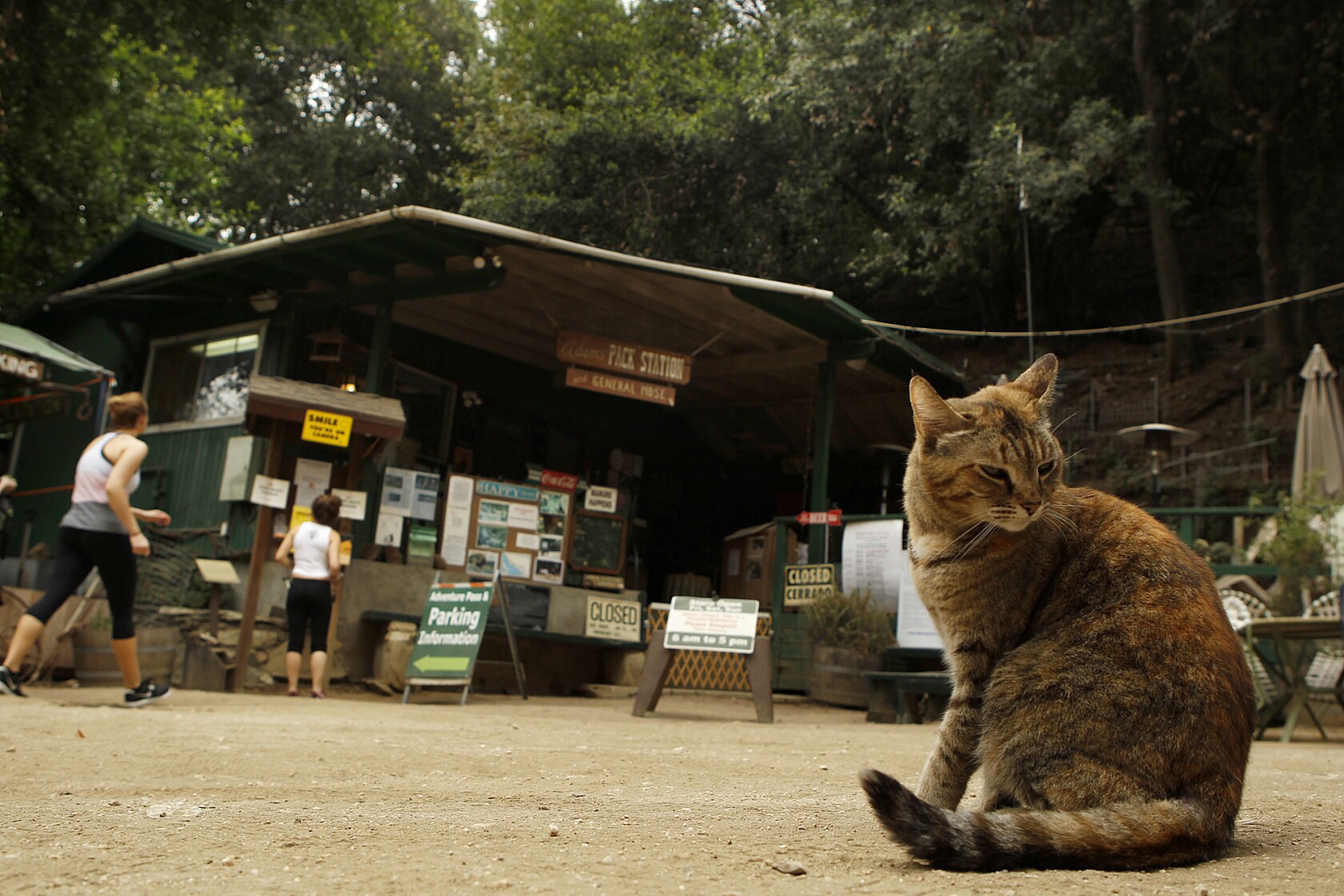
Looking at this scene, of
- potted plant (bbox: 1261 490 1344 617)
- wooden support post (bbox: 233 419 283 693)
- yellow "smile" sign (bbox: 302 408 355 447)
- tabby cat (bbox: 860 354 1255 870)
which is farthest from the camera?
yellow "smile" sign (bbox: 302 408 355 447)

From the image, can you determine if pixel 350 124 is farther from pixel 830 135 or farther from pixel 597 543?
pixel 597 543

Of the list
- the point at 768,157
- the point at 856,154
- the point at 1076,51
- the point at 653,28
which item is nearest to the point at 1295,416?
the point at 1076,51

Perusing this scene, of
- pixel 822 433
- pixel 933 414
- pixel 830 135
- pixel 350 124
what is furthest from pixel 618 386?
pixel 350 124

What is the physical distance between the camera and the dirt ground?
7.66 feet

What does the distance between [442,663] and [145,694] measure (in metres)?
2.80

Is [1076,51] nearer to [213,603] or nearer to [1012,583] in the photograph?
[213,603]

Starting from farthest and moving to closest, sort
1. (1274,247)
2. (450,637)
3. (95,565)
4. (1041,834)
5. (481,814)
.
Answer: (1274,247) < (450,637) < (95,565) < (481,814) < (1041,834)

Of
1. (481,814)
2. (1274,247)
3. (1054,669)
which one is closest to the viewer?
(1054,669)

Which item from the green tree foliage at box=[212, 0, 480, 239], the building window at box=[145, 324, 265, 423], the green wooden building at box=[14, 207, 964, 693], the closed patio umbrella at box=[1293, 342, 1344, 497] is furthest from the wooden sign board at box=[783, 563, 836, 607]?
the green tree foliage at box=[212, 0, 480, 239]

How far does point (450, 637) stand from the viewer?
10.1 m

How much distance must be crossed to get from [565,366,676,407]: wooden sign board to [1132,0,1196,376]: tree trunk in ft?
34.8

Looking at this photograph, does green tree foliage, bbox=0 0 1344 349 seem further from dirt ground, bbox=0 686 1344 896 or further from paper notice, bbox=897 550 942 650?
dirt ground, bbox=0 686 1344 896

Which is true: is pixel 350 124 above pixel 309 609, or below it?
above

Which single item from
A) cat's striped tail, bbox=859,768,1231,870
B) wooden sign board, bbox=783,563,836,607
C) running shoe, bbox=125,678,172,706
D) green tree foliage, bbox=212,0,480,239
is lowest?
running shoe, bbox=125,678,172,706
